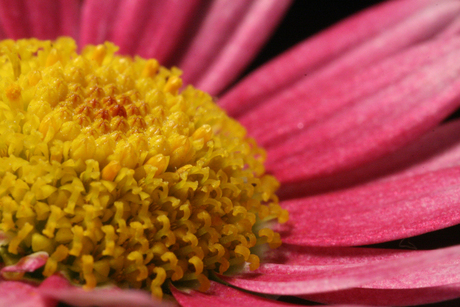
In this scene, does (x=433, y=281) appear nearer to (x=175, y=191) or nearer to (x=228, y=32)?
(x=175, y=191)

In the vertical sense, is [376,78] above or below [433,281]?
above

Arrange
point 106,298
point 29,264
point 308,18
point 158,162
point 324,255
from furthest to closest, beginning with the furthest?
point 308,18
point 324,255
point 158,162
point 29,264
point 106,298

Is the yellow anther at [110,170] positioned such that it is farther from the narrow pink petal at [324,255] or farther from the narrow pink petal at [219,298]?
the narrow pink petal at [324,255]

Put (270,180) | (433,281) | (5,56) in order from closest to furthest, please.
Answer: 1. (433,281)
2. (5,56)
3. (270,180)

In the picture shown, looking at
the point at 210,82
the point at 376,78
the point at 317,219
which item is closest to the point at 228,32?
the point at 210,82

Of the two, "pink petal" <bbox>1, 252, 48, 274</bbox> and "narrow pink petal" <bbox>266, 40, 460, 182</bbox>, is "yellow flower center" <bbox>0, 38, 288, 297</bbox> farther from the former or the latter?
"narrow pink petal" <bbox>266, 40, 460, 182</bbox>

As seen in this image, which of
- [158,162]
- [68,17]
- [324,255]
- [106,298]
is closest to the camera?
[106,298]

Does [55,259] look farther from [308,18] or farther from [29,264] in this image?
[308,18]

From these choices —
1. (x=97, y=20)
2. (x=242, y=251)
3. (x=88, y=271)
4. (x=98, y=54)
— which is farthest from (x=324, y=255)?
(x=97, y=20)
